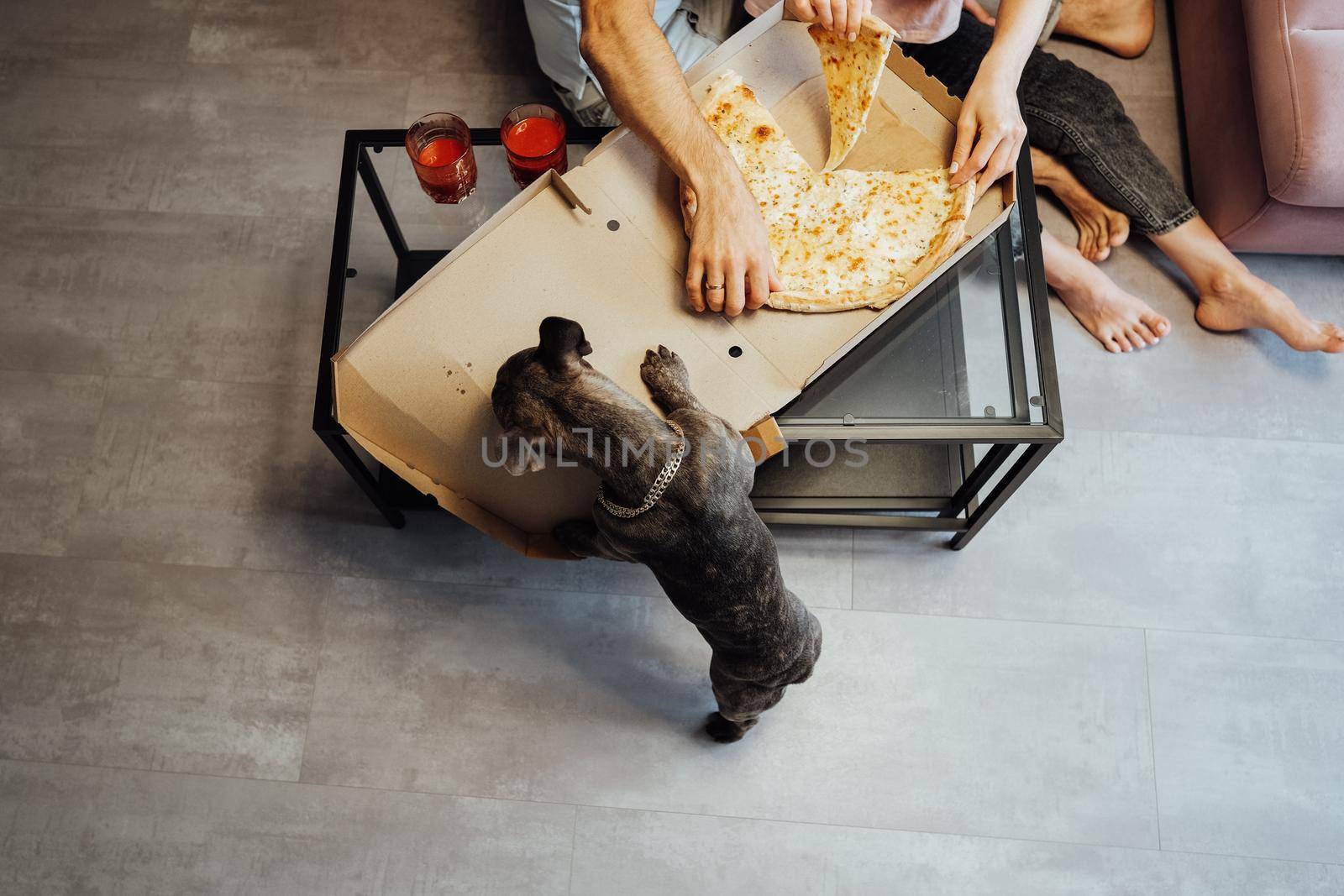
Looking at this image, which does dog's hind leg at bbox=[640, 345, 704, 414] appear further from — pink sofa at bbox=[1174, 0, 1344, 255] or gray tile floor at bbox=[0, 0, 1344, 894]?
pink sofa at bbox=[1174, 0, 1344, 255]

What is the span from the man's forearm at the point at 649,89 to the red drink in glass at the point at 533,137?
145 millimetres

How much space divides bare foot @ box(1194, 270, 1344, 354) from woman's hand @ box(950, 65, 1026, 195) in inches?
38.1

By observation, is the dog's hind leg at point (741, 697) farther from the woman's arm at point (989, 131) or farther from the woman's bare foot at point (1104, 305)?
the woman's bare foot at point (1104, 305)

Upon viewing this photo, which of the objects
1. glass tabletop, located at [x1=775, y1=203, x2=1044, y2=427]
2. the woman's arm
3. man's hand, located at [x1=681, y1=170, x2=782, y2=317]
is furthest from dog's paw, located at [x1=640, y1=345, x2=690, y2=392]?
the woman's arm

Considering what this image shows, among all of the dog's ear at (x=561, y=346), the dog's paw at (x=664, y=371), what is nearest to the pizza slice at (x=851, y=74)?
the dog's paw at (x=664, y=371)

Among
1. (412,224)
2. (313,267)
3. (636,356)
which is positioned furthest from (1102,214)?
(313,267)

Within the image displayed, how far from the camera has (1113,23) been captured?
7.66 feet

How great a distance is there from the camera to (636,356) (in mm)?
1374

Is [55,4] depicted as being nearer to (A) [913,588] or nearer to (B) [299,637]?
(B) [299,637]

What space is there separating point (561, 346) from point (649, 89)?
50cm

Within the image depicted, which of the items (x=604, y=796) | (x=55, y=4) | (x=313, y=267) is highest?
(x=55, y=4)

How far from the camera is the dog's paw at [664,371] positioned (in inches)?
52.2

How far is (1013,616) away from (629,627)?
32.1 inches

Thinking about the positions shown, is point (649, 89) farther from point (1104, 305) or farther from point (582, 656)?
point (1104, 305)
